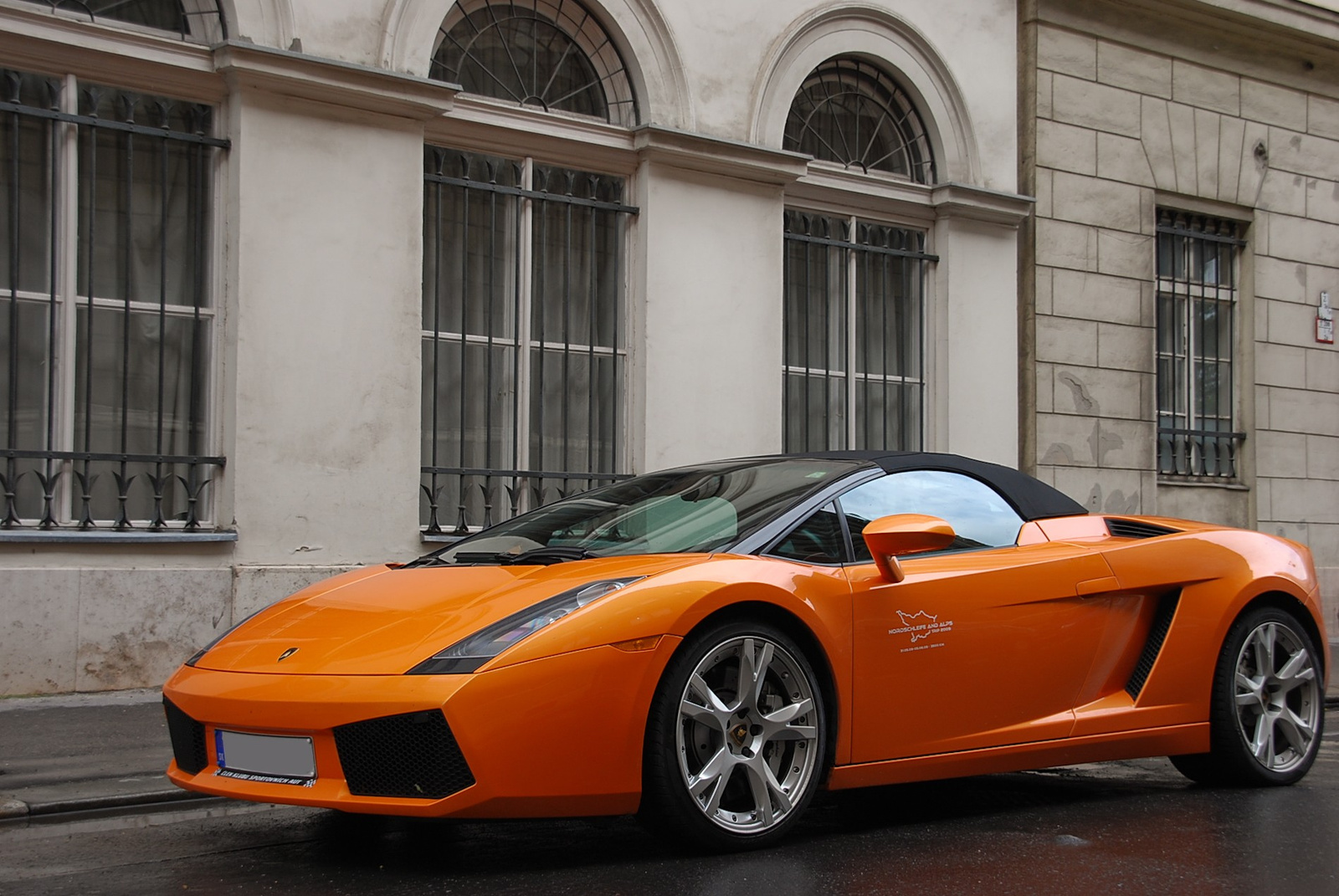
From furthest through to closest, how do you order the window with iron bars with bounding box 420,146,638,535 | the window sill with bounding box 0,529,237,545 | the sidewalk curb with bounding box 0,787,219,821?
the window with iron bars with bounding box 420,146,638,535
the window sill with bounding box 0,529,237,545
the sidewalk curb with bounding box 0,787,219,821

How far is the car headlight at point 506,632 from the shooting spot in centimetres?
410

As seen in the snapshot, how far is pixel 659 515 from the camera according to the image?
5.18 meters

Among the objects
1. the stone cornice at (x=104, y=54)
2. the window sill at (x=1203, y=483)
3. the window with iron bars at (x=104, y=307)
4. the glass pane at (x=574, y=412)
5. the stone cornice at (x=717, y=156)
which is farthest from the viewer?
the window sill at (x=1203, y=483)

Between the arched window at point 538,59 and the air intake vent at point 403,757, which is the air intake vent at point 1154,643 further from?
the arched window at point 538,59

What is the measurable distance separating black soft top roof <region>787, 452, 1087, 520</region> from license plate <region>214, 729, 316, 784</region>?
2.25m

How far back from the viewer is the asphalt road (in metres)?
4.17

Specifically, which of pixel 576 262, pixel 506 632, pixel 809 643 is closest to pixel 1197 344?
pixel 576 262

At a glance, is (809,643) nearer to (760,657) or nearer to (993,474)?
(760,657)

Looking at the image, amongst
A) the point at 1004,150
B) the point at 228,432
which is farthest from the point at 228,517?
the point at 1004,150

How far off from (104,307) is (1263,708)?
22.2 ft

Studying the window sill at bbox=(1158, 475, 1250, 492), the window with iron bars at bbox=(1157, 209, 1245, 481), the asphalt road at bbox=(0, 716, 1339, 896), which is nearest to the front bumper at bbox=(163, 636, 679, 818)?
the asphalt road at bbox=(0, 716, 1339, 896)

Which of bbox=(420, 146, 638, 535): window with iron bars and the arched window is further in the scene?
the arched window

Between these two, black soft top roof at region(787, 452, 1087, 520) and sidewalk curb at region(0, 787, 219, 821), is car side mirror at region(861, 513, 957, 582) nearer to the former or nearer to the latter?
black soft top roof at region(787, 452, 1087, 520)

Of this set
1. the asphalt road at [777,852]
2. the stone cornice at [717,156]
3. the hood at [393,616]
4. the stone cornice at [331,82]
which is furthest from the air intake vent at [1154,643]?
the stone cornice at [717,156]
